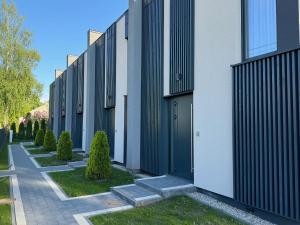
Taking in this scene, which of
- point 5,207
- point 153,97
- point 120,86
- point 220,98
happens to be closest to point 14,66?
point 120,86

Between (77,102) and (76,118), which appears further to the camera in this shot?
(76,118)

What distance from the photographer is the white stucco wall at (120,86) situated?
444 inches

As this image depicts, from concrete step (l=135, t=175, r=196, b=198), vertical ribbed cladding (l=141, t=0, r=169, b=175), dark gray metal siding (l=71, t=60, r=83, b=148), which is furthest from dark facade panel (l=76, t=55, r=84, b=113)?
concrete step (l=135, t=175, r=196, b=198)

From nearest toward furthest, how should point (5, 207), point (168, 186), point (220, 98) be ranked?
point (5, 207) < point (220, 98) < point (168, 186)

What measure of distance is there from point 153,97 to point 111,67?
4608mm

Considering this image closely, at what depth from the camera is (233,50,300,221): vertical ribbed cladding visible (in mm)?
4309

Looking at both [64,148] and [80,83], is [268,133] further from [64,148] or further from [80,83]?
[80,83]

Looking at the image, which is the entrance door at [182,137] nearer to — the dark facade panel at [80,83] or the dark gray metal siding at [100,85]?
the dark gray metal siding at [100,85]

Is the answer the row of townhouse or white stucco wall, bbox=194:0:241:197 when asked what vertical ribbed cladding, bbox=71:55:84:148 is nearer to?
the row of townhouse

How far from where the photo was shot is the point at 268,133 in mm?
4711

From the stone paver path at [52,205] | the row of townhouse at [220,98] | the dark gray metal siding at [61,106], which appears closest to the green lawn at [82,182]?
the stone paver path at [52,205]

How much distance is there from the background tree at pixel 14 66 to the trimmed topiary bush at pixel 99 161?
20.4 metres

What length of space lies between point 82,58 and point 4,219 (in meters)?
14.0

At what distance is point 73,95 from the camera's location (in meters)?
19.9
